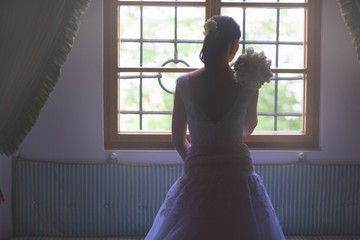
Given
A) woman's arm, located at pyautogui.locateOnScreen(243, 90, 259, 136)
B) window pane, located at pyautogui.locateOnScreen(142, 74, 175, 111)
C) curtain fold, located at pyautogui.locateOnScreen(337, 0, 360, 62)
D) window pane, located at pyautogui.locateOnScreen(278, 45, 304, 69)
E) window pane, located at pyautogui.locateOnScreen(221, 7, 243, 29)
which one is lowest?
woman's arm, located at pyautogui.locateOnScreen(243, 90, 259, 136)

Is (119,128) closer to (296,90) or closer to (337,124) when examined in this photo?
(296,90)

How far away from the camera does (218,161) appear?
1.98 m

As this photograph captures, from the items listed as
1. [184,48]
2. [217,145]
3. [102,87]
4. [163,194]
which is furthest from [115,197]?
[217,145]

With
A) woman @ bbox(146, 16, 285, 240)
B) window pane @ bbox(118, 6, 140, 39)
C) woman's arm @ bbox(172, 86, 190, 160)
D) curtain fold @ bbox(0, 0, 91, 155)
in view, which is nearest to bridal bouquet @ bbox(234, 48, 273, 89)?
woman @ bbox(146, 16, 285, 240)

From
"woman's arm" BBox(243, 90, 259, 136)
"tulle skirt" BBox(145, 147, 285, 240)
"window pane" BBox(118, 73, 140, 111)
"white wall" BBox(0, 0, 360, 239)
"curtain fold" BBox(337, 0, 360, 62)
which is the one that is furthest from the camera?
"window pane" BBox(118, 73, 140, 111)

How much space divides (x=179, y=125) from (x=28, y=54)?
99cm

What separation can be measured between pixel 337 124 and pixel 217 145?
1391mm

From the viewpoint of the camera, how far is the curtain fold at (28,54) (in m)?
2.61

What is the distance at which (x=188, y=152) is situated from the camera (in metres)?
2.08

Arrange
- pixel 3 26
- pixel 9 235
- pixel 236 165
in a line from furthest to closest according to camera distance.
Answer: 1. pixel 9 235
2. pixel 3 26
3. pixel 236 165

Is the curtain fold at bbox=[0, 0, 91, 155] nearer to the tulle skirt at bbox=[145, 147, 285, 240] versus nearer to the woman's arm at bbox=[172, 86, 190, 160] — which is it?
the woman's arm at bbox=[172, 86, 190, 160]

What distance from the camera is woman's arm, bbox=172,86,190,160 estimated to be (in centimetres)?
208

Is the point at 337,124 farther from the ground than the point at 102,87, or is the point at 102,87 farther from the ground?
the point at 102,87

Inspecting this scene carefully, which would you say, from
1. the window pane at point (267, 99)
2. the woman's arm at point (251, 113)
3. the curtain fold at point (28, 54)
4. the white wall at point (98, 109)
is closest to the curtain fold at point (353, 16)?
the white wall at point (98, 109)
